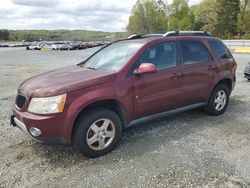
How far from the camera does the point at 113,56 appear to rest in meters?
4.74

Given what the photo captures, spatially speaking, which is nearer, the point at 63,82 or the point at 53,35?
the point at 63,82

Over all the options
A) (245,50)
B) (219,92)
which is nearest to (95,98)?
(219,92)

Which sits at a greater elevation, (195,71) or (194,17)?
(194,17)

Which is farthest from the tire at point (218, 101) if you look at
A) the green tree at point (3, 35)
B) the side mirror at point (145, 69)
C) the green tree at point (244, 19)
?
the green tree at point (3, 35)

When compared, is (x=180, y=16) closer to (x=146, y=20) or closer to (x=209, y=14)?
(x=146, y=20)

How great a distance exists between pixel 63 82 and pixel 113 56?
121 centimetres

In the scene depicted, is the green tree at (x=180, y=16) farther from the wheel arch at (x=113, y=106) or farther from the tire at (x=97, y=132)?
the tire at (x=97, y=132)

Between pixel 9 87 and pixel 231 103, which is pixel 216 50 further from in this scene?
pixel 9 87

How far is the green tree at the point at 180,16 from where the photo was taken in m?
75.4

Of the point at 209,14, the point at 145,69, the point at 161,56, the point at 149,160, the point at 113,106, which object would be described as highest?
the point at 209,14

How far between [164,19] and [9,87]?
260 feet

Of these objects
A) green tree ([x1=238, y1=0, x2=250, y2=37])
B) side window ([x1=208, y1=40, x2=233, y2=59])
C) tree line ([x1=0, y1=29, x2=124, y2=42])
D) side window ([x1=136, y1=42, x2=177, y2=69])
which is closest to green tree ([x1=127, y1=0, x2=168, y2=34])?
green tree ([x1=238, y1=0, x2=250, y2=37])

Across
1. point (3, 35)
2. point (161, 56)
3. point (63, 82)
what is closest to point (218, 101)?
point (161, 56)

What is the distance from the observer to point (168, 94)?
4727 mm
